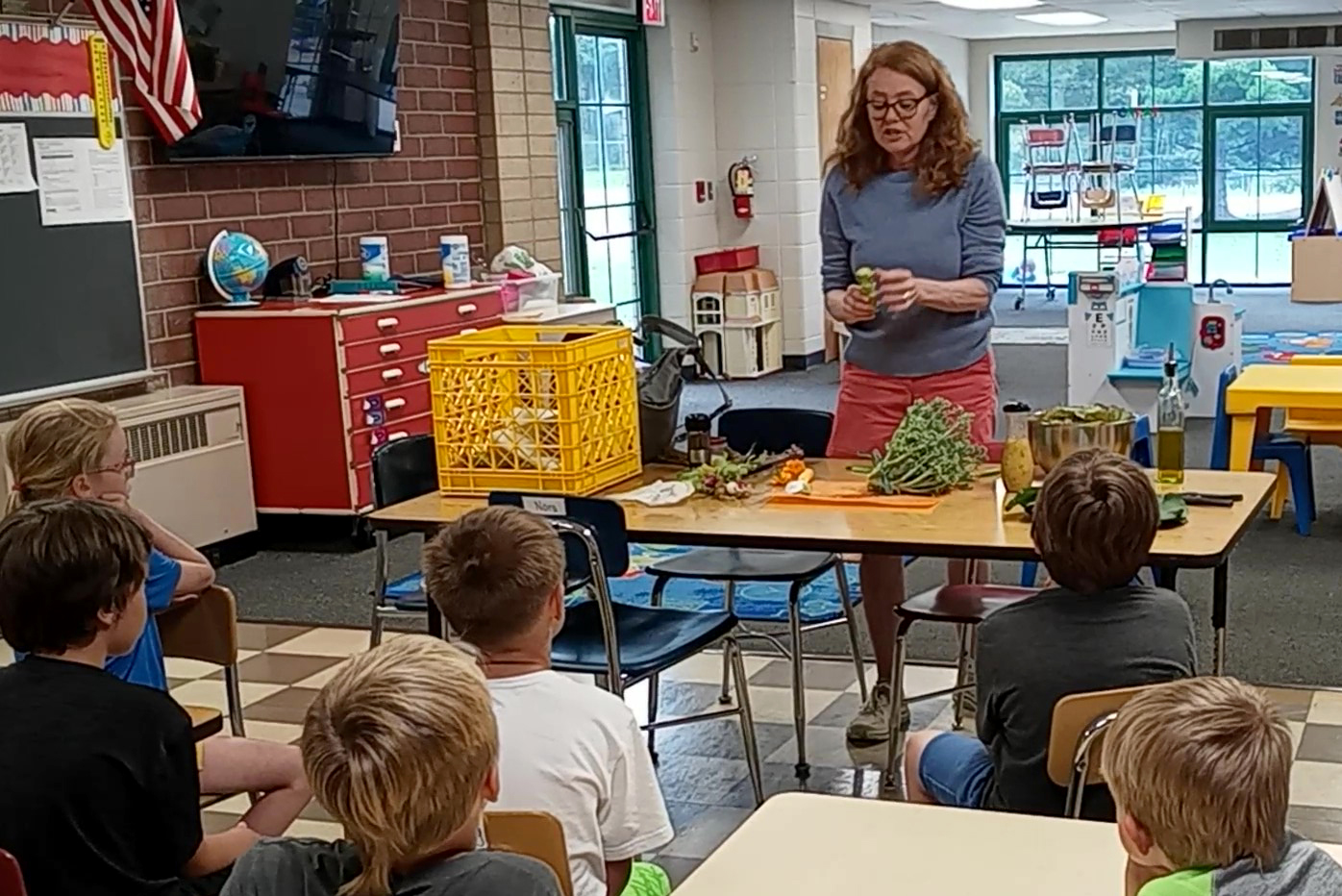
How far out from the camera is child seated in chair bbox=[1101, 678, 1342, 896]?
1.45m

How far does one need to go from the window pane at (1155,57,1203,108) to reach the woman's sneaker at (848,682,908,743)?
1422 centimetres

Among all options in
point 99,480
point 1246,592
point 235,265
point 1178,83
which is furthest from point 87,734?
point 1178,83

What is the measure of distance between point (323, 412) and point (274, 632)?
1258mm

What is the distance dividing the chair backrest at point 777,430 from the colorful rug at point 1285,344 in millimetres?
6826

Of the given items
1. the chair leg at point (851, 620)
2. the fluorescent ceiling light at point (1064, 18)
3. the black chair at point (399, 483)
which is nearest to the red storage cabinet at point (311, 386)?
the black chair at point (399, 483)

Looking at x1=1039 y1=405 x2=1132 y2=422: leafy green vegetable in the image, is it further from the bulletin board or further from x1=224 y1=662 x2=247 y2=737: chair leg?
the bulletin board

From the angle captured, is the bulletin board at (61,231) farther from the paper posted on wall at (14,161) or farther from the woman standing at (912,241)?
the woman standing at (912,241)

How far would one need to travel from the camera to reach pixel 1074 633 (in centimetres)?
238

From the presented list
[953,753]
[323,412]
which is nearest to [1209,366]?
[323,412]

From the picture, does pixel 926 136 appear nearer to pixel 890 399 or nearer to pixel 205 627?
pixel 890 399

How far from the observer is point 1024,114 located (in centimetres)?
1733

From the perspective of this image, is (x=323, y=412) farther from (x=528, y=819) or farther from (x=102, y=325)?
(x=528, y=819)

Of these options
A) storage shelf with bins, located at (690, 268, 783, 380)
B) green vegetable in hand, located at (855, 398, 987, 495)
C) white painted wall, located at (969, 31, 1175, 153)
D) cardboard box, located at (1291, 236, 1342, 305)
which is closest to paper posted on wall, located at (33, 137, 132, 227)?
green vegetable in hand, located at (855, 398, 987, 495)

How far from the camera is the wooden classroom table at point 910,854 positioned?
67.4 inches
